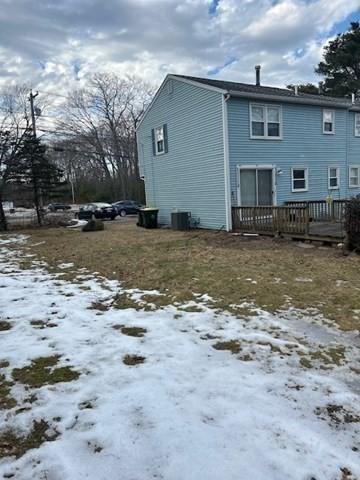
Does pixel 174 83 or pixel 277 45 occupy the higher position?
pixel 277 45

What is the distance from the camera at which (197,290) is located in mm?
5754

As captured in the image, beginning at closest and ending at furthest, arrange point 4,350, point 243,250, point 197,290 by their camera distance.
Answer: point 4,350 → point 197,290 → point 243,250

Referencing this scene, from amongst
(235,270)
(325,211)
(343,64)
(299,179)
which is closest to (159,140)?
(299,179)

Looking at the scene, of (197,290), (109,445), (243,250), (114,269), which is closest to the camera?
(109,445)

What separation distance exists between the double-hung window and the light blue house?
43mm

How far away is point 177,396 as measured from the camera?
2764 mm

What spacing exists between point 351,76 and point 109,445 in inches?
1605

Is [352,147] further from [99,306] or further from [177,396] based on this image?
[177,396]

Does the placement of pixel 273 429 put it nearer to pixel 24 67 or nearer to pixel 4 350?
pixel 4 350

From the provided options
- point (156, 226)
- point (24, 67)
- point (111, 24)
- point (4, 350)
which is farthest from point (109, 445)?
point (24, 67)

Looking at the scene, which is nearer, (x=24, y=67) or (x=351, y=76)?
(x=24, y=67)

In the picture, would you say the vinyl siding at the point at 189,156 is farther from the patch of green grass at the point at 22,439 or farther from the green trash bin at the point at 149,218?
the patch of green grass at the point at 22,439

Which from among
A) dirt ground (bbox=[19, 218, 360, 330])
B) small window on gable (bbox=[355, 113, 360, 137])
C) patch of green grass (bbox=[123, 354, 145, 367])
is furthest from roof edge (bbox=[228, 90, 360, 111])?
patch of green grass (bbox=[123, 354, 145, 367])

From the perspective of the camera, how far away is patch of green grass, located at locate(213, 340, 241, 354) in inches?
141
